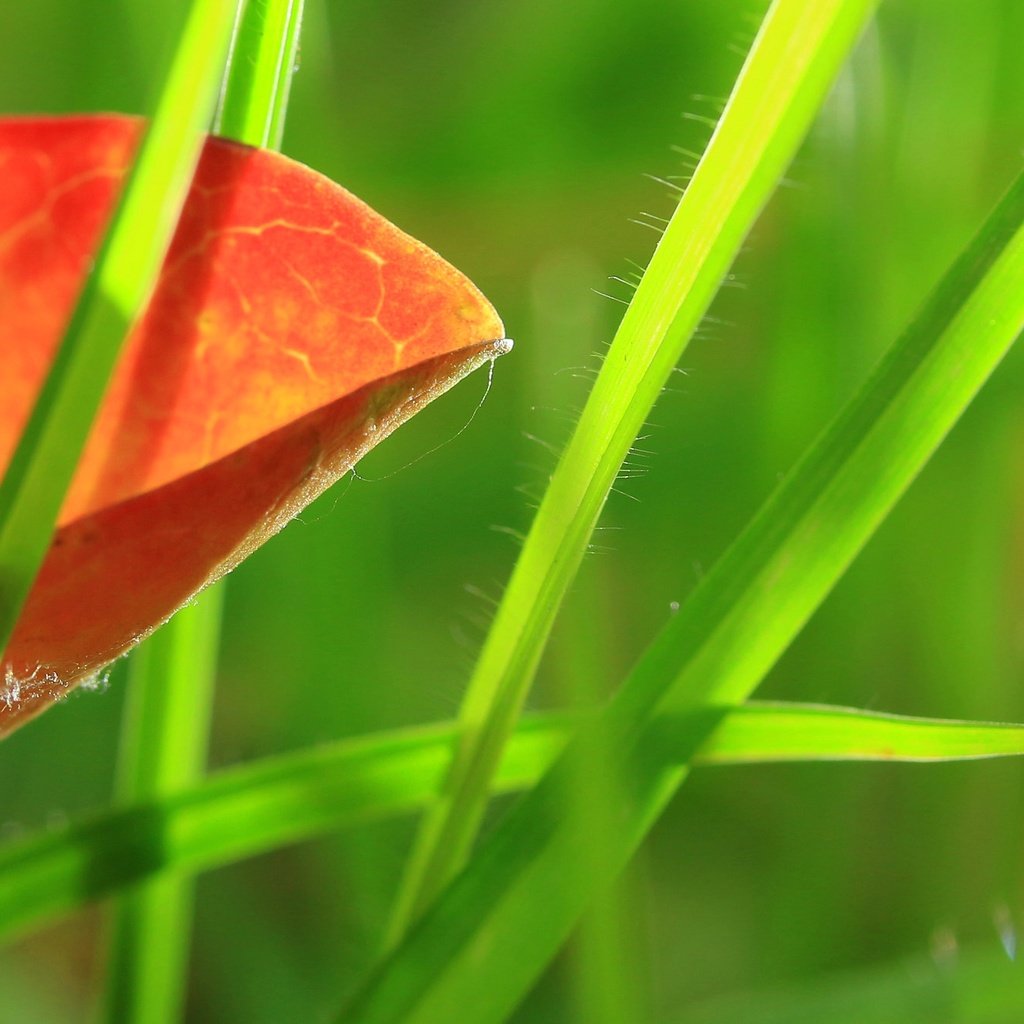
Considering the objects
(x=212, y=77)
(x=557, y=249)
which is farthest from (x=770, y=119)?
(x=557, y=249)

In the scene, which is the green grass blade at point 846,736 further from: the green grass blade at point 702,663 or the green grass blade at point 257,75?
the green grass blade at point 257,75

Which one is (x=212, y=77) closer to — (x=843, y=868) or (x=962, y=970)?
(x=962, y=970)

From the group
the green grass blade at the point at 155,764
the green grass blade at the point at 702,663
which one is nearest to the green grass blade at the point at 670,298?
the green grass blade at the point at 702,663

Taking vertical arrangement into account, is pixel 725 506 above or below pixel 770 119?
below

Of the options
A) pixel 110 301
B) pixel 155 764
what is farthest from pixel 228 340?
pixel 155 764

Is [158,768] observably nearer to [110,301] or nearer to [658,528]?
[110,301]

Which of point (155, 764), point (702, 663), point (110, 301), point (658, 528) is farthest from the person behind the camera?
point (658, 528)

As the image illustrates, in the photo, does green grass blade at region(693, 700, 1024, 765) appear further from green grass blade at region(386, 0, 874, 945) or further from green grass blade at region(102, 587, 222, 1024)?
green grass blade at region(102, 587, 222, 1024)
